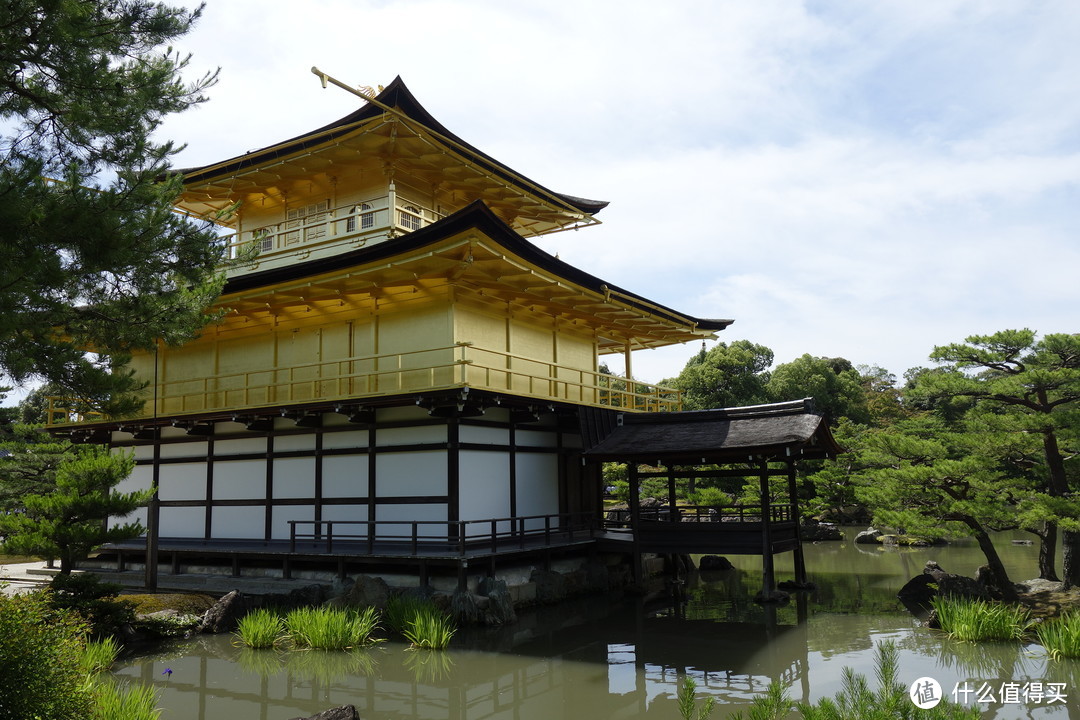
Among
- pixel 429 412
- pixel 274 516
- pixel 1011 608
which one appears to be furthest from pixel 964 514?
pixel 274 516

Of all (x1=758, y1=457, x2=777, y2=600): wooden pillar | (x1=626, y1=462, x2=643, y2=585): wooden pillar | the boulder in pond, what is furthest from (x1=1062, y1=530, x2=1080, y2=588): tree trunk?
the boulder in pond

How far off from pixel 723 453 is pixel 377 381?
7770mm

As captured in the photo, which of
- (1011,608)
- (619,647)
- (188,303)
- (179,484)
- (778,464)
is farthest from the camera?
(778,464)

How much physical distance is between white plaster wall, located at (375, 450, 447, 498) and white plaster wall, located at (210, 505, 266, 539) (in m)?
3.93

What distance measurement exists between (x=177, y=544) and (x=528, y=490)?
9174mm

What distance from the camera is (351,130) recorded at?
59.9 ft

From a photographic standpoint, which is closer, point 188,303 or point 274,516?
point 188,303

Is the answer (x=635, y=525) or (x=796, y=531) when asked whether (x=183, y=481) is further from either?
(x=796, y=531)

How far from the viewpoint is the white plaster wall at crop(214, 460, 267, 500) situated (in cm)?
1914

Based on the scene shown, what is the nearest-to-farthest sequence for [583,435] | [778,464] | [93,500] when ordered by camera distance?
1. [93,500]
2. [583,435]
3. [778,464]

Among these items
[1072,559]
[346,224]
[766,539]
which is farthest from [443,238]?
[1072,559]

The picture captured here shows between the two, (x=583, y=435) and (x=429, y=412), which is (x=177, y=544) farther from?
(x=583, y=435)

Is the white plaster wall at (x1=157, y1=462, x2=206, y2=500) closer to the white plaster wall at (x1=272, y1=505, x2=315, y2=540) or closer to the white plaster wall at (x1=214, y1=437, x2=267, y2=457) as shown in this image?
the white plaster wall at (x1=214, y1=437, x2=267, y2=457)

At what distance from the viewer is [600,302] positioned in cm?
1934
